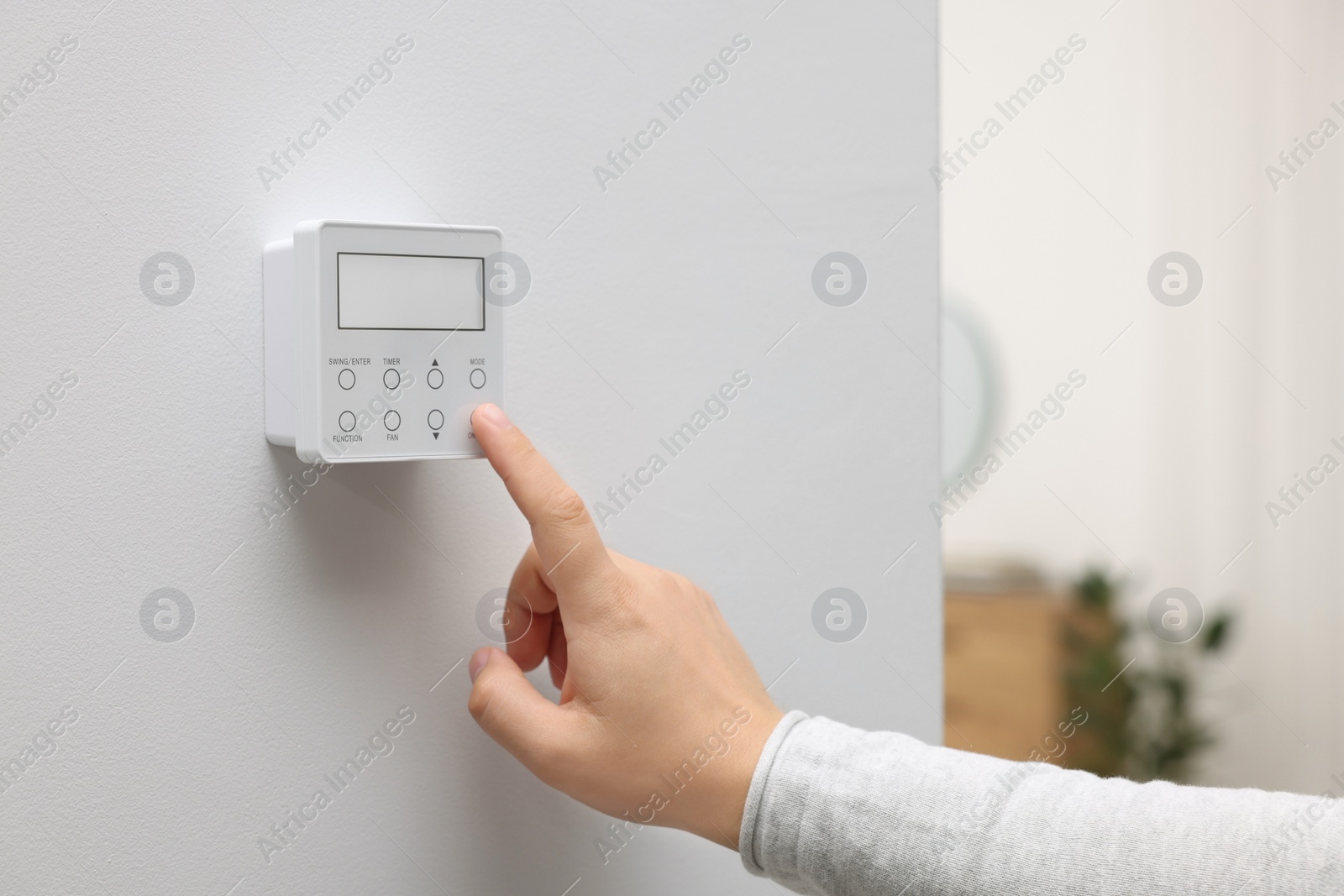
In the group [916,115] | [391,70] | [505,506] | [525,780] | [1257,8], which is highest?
[1257,8]

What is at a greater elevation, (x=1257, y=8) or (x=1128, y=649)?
(x=1257, y=8)

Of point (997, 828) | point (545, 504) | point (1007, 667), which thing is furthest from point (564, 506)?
point (1007, 667)

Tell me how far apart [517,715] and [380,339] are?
193 mm

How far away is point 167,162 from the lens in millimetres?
442

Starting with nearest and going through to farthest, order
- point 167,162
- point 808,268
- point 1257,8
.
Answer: point 167,162, point 808,268, point 1257,8

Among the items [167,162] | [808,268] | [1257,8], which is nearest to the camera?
[167,162]

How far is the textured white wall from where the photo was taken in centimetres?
43

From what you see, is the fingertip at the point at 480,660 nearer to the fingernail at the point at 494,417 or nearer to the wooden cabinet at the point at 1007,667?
the fingernail at the point at 494,417

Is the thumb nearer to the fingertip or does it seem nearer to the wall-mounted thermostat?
the fingertip

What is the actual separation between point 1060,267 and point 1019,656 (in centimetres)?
83

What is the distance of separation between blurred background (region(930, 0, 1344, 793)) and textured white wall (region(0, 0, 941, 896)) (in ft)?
4.34

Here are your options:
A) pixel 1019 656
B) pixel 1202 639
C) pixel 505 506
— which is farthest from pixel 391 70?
pixel 1202 639

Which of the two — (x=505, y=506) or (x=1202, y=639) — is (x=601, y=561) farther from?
(x=1202, y=639)

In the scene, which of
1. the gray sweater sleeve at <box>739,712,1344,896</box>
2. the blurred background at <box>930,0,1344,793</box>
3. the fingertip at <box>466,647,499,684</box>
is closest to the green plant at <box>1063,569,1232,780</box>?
the blurred background at <box>930,0,1344,793</box>
